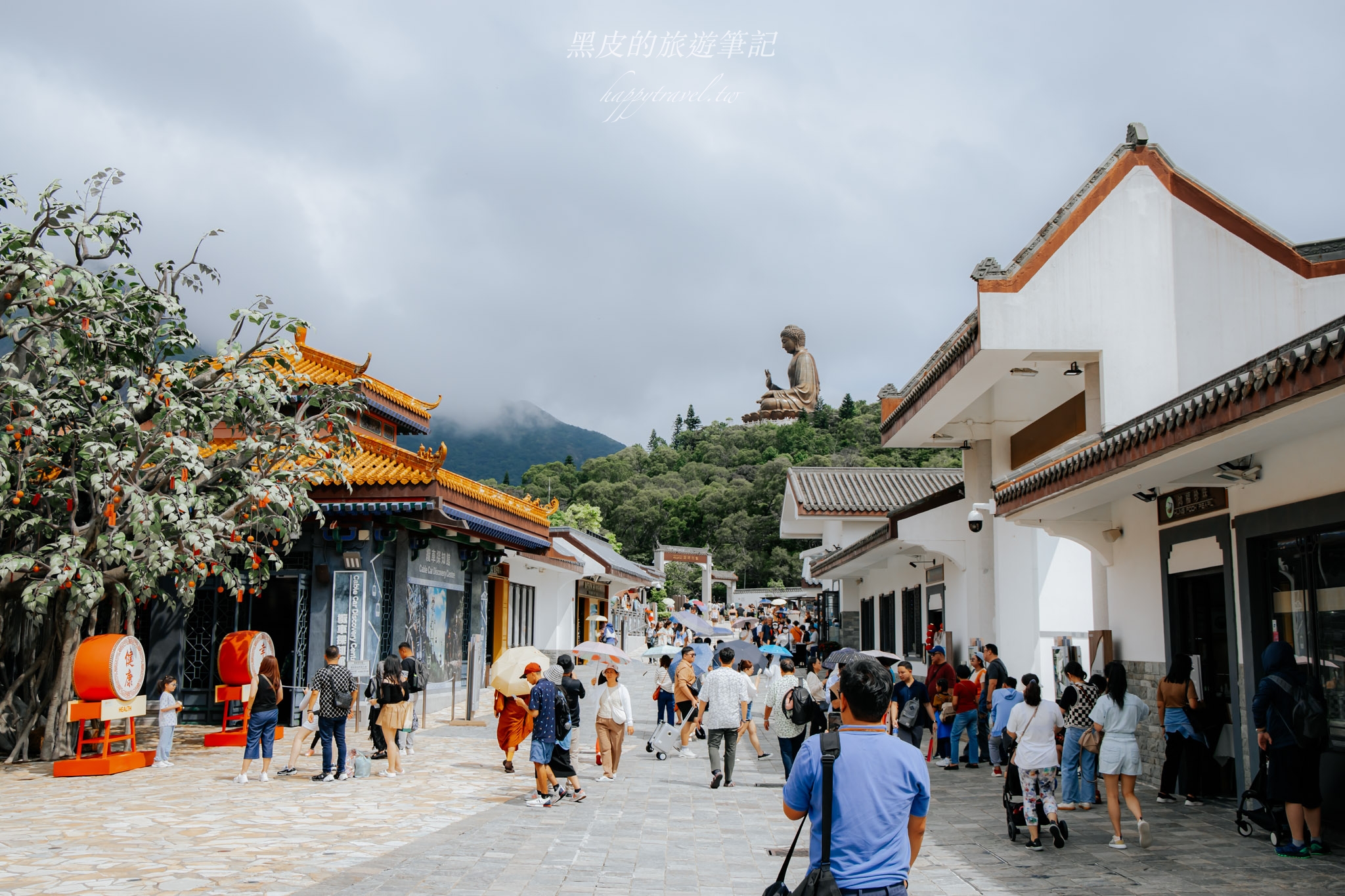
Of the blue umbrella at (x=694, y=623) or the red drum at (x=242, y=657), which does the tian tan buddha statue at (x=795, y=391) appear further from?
the red drum at (x=242, y=657)

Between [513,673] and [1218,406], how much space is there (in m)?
7.94

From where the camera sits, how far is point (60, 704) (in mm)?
13320

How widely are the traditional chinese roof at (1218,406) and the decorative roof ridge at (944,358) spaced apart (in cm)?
350

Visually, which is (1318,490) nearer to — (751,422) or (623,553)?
(623,553)

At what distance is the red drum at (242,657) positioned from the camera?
1462cm

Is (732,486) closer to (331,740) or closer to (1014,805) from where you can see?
(331,740)

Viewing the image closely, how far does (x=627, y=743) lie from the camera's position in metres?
16.6

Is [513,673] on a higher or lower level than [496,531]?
lower

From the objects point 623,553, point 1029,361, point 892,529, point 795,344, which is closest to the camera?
point 1029,361

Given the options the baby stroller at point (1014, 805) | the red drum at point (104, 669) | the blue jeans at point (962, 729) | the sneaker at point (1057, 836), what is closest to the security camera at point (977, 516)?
the blue jeans at point (962, 729)

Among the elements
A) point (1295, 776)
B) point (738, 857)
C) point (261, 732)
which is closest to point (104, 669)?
point (261, 732)

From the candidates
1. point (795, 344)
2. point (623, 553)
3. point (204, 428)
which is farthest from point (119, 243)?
point (795, 344)

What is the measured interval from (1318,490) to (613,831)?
21.3 feet

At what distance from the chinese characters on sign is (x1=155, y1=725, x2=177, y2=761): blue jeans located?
11884 mm
